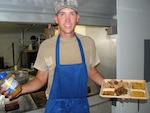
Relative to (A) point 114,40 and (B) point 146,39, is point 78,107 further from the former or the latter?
(B) point 146,39

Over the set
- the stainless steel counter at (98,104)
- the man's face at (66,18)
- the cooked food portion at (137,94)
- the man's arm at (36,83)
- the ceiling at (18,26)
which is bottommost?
the stainless steel counter at (98,104)

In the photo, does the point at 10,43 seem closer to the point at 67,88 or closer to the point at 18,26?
the point at 18,26

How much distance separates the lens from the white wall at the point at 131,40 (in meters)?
1.59

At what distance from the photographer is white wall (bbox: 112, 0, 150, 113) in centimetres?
159

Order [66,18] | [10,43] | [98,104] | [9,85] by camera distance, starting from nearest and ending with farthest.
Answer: [9,85] → [66,18] → [98,104] → [10,43]

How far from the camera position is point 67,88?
1.17m

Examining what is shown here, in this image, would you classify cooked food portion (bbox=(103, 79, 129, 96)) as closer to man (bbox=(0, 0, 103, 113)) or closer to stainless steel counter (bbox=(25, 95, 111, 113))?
man (bbox=(0, 0, 103, 113))

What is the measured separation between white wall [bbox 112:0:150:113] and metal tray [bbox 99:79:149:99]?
0.33m

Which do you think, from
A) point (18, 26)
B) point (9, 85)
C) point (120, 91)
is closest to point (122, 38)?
point (120, 91)

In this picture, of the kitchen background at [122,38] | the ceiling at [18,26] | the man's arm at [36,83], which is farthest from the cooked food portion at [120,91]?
the ceiling at [18,26]

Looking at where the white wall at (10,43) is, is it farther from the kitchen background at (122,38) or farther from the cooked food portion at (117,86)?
the cooked food portion at (117,86)

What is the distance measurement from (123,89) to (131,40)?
65cm

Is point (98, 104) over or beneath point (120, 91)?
beneath

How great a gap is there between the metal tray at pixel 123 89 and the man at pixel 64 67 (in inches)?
7.0
